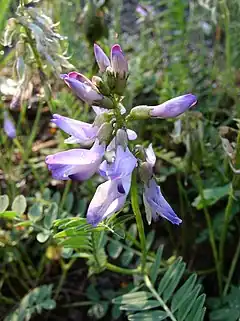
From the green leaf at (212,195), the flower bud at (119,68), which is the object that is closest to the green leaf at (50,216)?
the green leaf at (212,195)

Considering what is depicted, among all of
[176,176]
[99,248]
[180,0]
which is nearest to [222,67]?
[180,0]

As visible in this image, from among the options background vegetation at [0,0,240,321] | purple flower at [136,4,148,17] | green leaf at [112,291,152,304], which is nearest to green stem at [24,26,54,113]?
background vegetation at [0,0,240,321]

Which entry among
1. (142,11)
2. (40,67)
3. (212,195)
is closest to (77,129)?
(40,67)

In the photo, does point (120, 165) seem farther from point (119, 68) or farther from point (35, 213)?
point (35, 213)

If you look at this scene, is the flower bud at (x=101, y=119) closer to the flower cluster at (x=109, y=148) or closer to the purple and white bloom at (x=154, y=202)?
the flower cluster at (x=109, y=148)

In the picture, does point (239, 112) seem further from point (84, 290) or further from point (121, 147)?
point (121, 147)

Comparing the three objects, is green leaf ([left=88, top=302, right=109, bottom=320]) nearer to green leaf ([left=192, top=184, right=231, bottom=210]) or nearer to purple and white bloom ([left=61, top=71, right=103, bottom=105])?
green leaf ([left=192, top=184, right=231, bottom=210])

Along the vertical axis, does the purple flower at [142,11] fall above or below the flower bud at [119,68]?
below
